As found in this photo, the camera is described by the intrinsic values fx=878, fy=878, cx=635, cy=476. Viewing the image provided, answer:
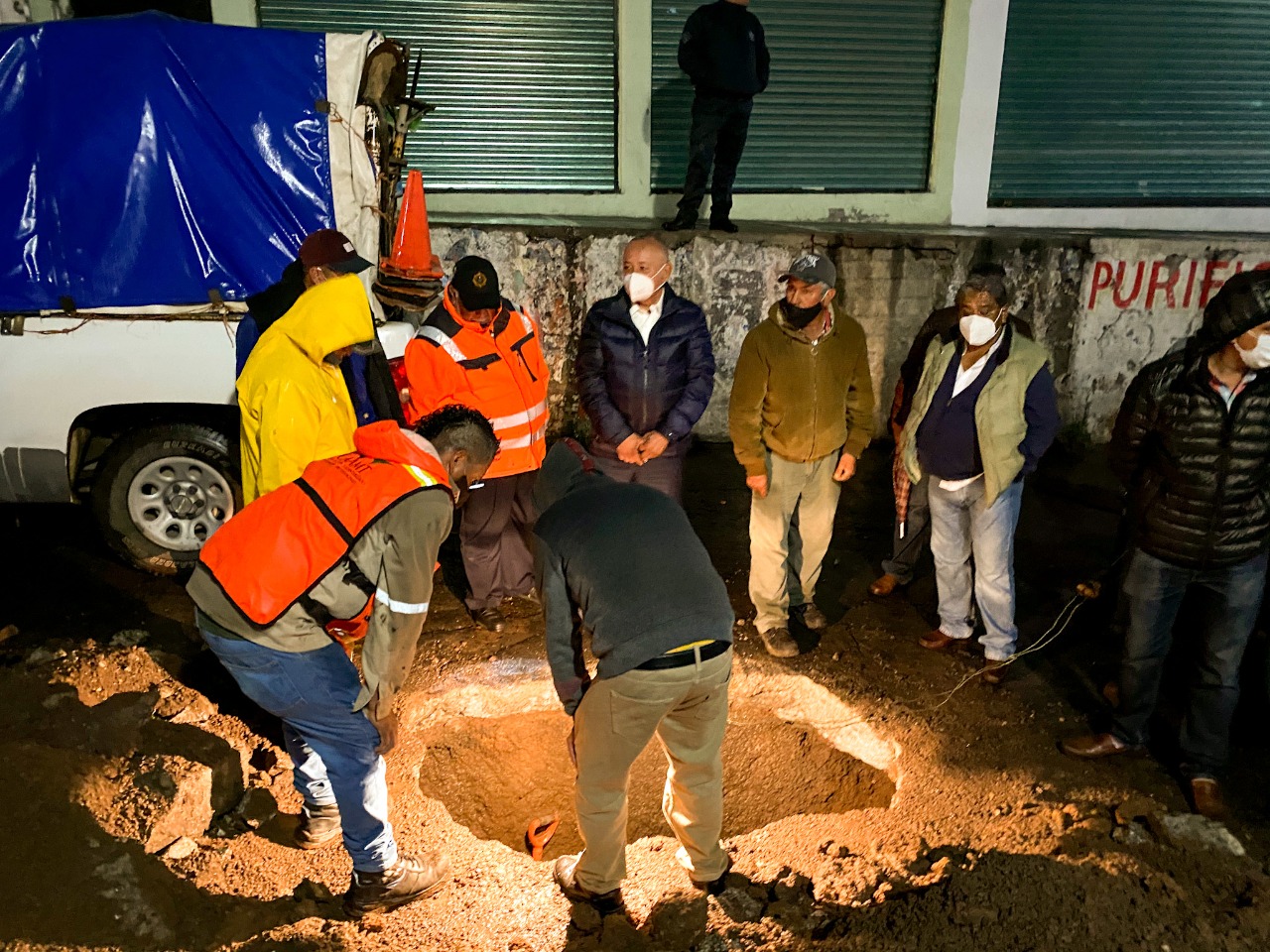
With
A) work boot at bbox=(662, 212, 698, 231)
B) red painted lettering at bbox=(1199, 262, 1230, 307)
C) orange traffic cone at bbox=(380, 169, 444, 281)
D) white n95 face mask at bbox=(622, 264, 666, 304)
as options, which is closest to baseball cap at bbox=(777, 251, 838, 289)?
white n95 face mask at bbox=(622, 264, 666, 304)

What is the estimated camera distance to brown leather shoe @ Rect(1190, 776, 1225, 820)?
3521 millimetres

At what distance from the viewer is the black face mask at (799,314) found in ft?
13.9

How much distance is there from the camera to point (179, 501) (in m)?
5.18

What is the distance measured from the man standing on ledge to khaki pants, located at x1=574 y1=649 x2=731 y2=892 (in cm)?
575

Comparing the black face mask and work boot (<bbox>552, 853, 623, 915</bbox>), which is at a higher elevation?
the black face mask

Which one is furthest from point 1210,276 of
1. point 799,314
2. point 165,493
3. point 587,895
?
point 165,493

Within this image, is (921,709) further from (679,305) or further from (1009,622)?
(679,305)

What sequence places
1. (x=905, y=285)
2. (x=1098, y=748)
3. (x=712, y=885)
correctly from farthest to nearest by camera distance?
(x=905, y=285)
(x=1098, y=748)
(x=712, y=885)

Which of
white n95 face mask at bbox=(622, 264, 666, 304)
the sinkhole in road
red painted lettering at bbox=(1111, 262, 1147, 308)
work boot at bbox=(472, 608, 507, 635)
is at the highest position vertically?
white n95 face mask at bbox=(622, 264, 666, 304)

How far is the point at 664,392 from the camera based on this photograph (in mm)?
4547

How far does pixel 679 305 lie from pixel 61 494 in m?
3.74

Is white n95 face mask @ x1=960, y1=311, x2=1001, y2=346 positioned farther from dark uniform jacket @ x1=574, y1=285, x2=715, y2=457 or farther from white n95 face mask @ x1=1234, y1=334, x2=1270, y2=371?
dark uniform jacket @ x1=574, y1=285, x2=715, y2=457

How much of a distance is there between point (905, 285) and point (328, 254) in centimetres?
528

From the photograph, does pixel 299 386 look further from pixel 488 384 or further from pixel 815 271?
pixel 815 271
